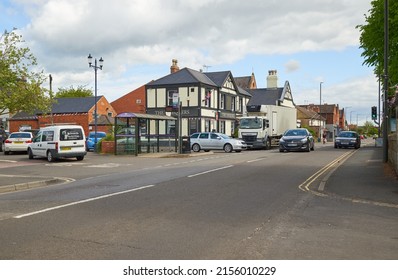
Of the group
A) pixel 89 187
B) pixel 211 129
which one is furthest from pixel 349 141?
pixel 89 187

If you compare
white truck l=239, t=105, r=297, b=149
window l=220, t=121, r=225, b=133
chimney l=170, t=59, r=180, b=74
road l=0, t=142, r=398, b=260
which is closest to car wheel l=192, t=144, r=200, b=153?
white truck l=239, t=105, r=297, b=149

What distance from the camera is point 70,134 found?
2298cm

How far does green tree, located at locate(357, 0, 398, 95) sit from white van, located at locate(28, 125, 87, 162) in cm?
1666

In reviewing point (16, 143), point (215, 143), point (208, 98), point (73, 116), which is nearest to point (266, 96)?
point (208, 98)

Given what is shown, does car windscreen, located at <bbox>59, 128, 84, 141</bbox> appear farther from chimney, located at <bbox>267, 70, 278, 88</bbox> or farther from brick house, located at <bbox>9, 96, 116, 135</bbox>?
chimney, located at <bbox>267, 70, 278, 88</bbox>

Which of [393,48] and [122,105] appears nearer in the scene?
[393,48]

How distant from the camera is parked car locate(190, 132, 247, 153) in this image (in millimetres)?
33375

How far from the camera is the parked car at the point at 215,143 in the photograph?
1314 inches

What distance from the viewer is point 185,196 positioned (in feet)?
33.9

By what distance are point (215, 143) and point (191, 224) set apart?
26.6 metres

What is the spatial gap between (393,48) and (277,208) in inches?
733

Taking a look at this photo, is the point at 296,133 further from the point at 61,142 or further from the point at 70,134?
the point at 61,142
